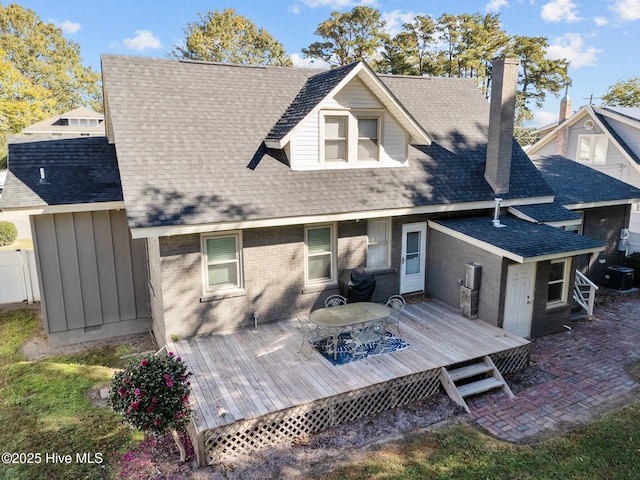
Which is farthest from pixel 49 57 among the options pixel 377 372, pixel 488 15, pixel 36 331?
pixel 377 372

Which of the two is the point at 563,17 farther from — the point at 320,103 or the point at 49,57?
the point at 49,57

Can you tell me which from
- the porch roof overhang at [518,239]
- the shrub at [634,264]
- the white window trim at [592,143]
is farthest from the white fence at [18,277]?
the white window trim at [592,143]

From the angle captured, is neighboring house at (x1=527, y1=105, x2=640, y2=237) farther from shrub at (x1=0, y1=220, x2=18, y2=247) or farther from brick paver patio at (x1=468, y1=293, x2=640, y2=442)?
shrub at (x1=0, y1=220, x2=18, y2=247)

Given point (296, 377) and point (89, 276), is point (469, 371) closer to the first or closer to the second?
point (296, 377)

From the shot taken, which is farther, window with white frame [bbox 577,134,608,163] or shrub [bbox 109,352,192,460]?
window with white frame [bbox 577,134,608,163]

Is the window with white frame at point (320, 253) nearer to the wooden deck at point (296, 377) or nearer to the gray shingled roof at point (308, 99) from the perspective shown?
the wooden deck at point (296, 377)

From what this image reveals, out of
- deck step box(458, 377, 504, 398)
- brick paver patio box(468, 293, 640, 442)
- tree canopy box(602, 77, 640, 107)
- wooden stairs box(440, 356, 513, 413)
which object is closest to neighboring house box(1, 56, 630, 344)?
brick paver patio box(468, 293, 640, 442)

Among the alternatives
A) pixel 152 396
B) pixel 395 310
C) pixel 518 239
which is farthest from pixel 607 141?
pixel 152 396
